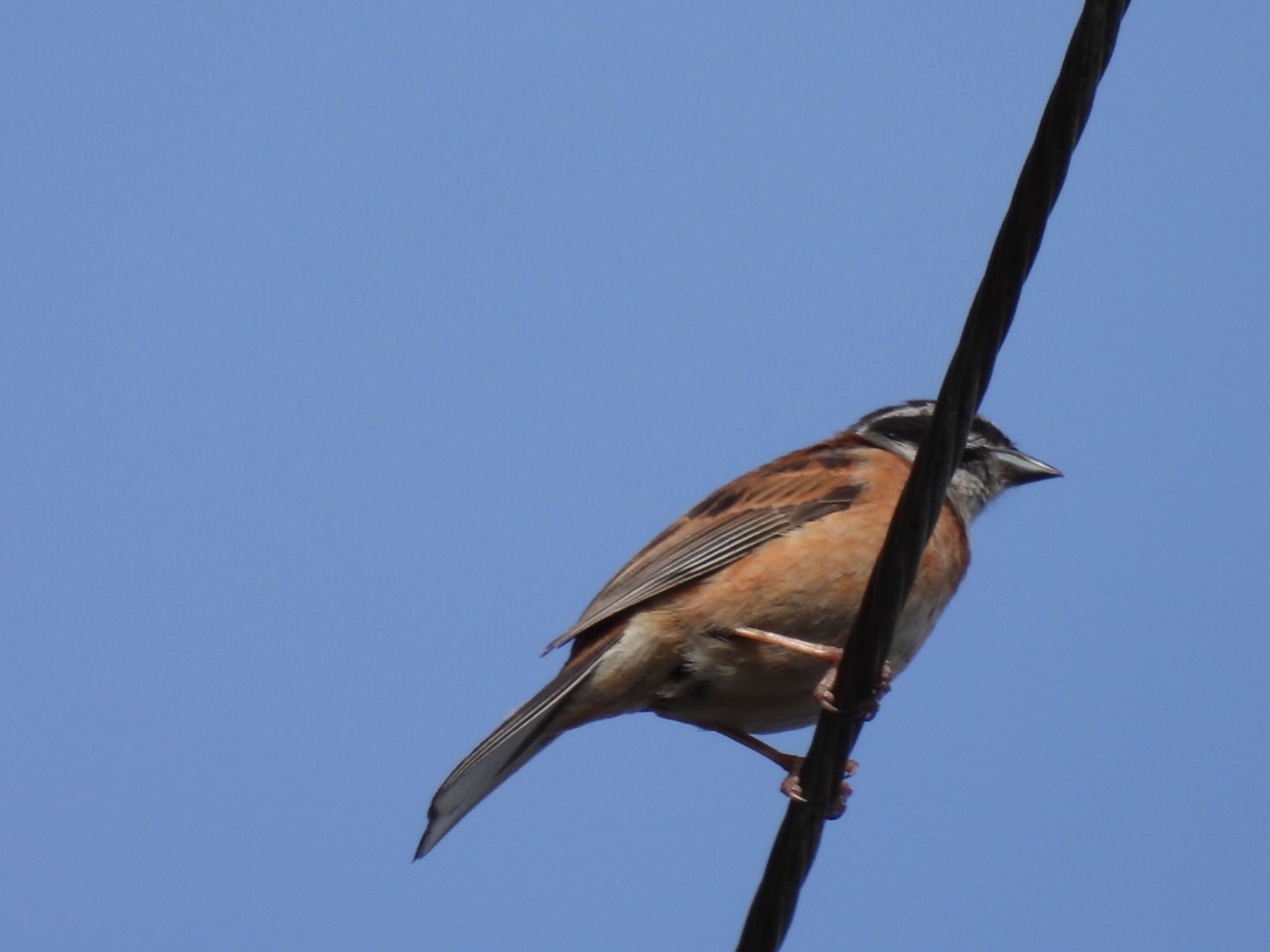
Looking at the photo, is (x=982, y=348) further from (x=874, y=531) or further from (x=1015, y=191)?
(x=874, y=531)

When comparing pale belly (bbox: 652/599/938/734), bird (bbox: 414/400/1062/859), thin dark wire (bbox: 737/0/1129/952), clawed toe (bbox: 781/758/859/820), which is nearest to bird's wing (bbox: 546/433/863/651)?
bird (bbox: 414/400/1062/859)

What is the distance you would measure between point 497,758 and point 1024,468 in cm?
310

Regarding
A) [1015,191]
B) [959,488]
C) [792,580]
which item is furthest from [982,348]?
[959,488]

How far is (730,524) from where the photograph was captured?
6.48 metres

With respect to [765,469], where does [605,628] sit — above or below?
below

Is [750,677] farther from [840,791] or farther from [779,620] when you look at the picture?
[840,791]

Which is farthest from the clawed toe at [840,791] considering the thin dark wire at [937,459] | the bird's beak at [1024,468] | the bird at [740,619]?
the bird's beak at [1024,468]

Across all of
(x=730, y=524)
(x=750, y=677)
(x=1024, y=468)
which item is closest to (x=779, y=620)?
(x=750, y=677)

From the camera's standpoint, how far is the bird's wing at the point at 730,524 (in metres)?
6.20

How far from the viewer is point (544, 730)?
19.2 feet

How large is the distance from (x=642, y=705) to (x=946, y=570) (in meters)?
1.31

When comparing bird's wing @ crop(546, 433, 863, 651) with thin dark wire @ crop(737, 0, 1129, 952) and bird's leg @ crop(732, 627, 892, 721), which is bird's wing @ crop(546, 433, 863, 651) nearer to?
bird's leg @ crop(732, 627, 892, 721)

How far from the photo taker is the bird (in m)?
6.02

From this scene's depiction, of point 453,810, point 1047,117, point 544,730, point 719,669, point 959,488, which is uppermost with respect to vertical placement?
point 959,488
